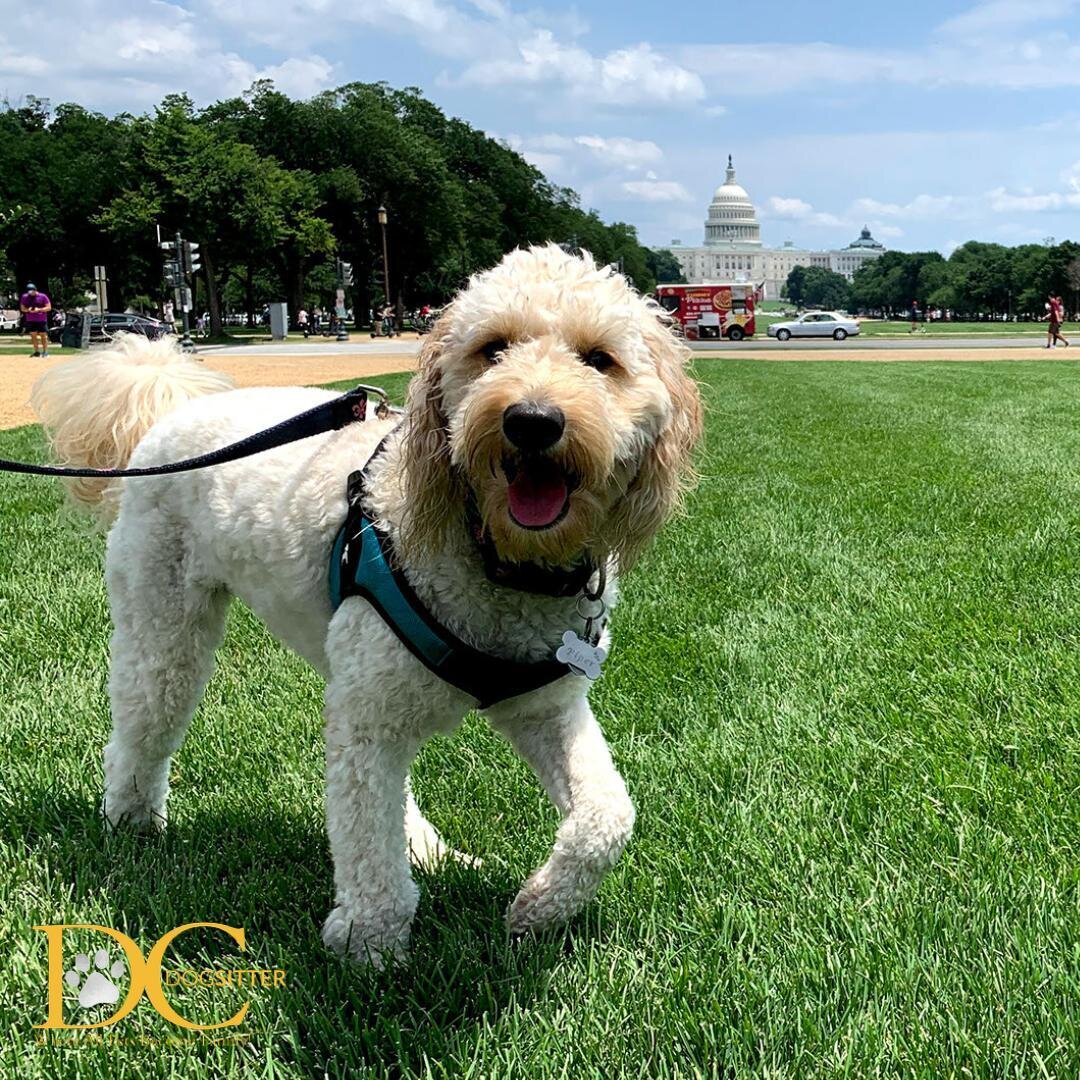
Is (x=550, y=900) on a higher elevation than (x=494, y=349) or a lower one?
lower

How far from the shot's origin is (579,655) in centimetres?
255

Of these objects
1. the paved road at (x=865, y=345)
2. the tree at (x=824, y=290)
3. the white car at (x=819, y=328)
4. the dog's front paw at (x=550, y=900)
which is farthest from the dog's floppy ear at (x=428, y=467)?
the tree at (x=824, y=290)

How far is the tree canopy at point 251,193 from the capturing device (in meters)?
51.8

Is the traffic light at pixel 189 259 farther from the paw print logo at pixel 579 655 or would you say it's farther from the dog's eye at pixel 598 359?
the paw print logo at pixel 579 655

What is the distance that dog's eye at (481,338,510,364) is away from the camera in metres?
2.53

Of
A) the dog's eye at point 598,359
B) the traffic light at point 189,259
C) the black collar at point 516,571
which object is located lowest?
the black collar at point 516,571

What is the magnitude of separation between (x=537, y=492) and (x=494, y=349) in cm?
41

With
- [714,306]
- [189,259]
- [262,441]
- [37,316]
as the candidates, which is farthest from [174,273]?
[262,441]

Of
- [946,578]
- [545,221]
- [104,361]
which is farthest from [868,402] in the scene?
[545,221]

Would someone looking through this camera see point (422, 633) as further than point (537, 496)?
Yes

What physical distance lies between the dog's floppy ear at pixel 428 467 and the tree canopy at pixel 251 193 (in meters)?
52.7

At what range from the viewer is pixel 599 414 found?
2.36 metres

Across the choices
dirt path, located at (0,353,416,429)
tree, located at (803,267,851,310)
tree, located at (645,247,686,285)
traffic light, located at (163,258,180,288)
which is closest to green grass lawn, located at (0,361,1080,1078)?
dirt path, located at (0,353,416,429)

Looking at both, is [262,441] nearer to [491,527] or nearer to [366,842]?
[491,527]
